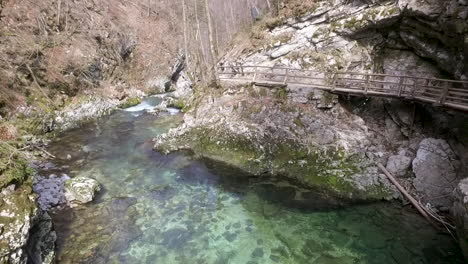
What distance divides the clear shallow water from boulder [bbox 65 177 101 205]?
1.43 feet

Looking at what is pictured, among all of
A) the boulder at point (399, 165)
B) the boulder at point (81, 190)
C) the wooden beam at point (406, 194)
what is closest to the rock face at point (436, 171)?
the boulder at point (399, 165)

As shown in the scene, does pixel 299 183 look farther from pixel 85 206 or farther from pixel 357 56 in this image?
pixel 85 206

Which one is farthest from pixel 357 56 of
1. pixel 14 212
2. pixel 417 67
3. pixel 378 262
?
pixel 14 212

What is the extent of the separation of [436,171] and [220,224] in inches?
383

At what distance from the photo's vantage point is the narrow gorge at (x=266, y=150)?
36.0 ft

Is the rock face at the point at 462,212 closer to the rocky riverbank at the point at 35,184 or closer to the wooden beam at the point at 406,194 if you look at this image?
the wooden beam at the point at 406,194

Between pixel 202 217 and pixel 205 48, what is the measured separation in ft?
78.7

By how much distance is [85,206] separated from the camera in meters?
13.2

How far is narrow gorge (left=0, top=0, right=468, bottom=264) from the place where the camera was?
1097cm

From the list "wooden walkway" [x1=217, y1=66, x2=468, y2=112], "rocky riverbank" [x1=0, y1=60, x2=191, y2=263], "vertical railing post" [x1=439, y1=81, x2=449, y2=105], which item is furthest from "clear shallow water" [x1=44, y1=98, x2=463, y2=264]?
"wooden walkway" [x1=217, y1=66, x2=468, y2=112]

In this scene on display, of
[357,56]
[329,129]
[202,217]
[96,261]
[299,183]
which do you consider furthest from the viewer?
[357,56]

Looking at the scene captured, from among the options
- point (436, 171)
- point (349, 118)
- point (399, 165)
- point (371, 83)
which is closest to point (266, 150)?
point (349, 118)

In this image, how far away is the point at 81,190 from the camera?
13758 millimetres

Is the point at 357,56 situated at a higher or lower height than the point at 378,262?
higher
